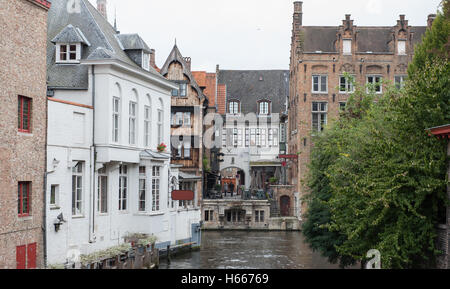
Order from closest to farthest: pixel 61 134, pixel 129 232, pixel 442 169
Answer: pixel 442 169 → pixel 61 134 → pixel 129 232

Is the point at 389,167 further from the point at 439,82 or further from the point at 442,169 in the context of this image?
the point at 439,82

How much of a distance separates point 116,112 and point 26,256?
324 inches

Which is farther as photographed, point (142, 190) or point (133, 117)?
point (142, 190)

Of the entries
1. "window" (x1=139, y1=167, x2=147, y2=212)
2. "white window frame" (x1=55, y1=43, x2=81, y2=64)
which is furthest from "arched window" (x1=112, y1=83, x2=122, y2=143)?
"window" (x1=139, y1=167, x2=147, y2=212)

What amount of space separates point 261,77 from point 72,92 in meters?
52.0

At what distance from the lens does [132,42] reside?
3116 centimetres

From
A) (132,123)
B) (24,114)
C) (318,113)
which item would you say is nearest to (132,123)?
(132,123)

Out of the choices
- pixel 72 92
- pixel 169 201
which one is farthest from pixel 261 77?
pixel 72 92

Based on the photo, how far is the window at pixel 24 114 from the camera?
829 inches

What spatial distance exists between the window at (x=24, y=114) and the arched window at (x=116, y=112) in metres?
5.83

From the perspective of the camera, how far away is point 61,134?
23781 millimetres

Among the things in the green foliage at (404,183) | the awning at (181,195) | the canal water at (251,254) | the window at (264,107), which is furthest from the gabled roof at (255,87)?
the green foliage at (404,183)

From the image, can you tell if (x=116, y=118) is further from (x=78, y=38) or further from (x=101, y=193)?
(x=78, y=38)

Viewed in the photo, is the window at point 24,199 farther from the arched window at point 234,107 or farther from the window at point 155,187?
the arched window at point 234,107
